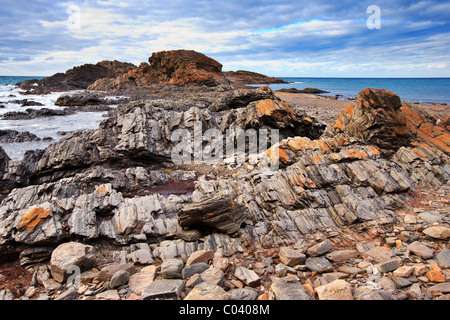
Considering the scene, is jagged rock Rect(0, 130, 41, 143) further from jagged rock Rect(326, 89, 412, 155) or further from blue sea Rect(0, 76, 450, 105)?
blue sea Rect(0, 76, 450, 105)

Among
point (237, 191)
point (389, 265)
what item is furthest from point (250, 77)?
point (389, 265)

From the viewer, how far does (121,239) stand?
887cm

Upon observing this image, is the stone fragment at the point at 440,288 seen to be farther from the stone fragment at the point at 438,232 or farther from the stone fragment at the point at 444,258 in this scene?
the stone fragment at the point at 438,232

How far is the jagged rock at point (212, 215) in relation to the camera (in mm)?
8688

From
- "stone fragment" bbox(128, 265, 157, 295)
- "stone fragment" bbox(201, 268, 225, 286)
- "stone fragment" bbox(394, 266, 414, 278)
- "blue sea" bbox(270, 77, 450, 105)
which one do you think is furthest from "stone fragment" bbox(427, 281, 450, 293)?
"blue sea" bbox(270, 77, 450, 105)

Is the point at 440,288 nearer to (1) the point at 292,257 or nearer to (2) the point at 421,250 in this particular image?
(2) the point at 421,250

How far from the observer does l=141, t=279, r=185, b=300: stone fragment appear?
219 inches

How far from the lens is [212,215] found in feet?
28.7

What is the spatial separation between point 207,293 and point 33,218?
21.9 ft

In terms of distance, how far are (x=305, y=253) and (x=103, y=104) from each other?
1920 inches

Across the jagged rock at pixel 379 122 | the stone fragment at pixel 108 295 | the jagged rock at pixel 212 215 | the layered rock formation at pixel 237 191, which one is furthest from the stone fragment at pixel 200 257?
the jagged rock at pixel 379 122
